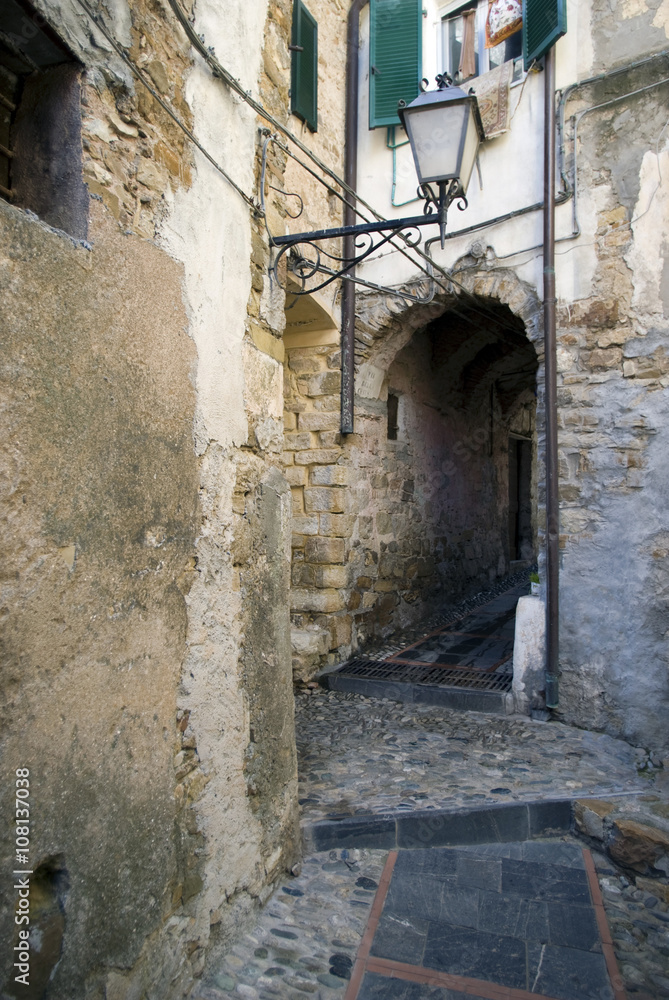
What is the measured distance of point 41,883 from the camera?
5.13 ft

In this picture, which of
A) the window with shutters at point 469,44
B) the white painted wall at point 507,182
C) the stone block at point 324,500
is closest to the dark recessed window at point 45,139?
the white painted wall at point 507,182

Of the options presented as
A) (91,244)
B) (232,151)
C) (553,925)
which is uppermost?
(232,151)

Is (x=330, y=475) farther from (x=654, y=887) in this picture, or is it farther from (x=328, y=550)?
(x=654, y=887)

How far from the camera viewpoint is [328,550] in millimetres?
5402

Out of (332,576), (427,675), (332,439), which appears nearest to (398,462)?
(332,439)

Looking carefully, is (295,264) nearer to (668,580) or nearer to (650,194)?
(650,194)

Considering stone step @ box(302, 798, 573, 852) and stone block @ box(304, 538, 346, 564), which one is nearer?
stone step @ box(302, 798, 573, 852)

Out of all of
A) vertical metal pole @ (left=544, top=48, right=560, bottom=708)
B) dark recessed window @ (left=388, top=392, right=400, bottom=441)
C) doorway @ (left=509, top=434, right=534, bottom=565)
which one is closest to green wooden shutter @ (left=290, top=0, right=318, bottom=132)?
vertical metal pole @ (left=544, top=48, right=560, bottom=708)

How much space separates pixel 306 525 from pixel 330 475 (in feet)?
1.48

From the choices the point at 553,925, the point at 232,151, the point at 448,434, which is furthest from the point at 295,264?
the point at 448,434

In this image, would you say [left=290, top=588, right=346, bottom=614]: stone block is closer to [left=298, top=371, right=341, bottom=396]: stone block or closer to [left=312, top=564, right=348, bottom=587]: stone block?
[left=312, top=564, right=348, bottom=587]: stone block

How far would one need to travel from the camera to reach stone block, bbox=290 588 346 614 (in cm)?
541

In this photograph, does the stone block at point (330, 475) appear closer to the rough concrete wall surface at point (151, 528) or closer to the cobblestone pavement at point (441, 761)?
the cobblestone pavement at point (441, 761)

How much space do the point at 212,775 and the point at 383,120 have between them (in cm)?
498
